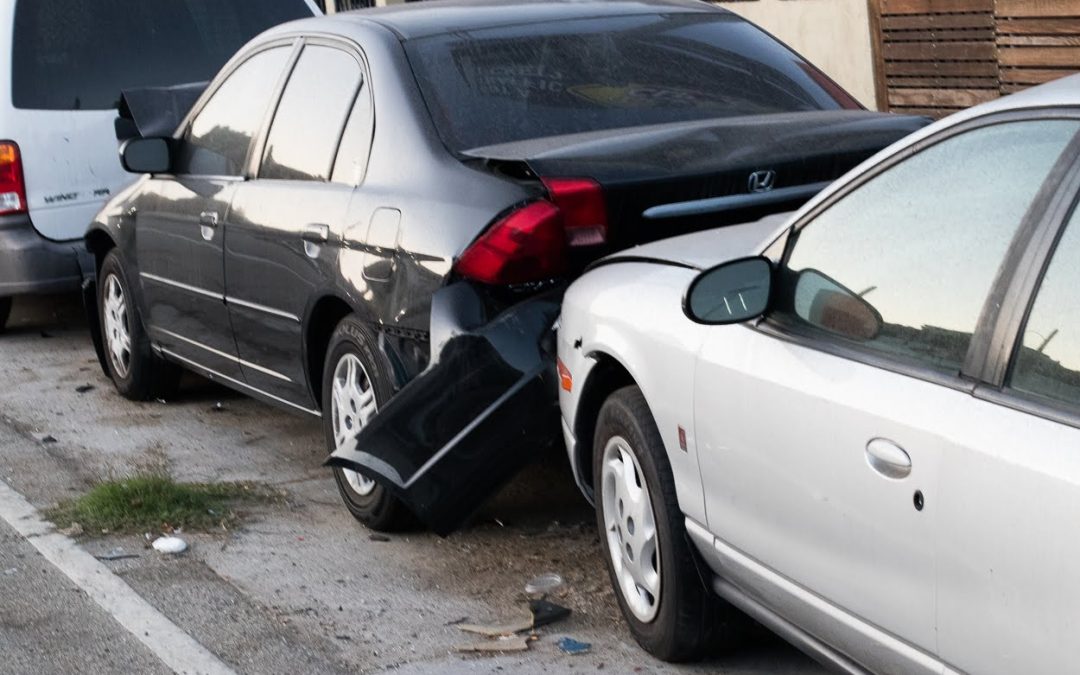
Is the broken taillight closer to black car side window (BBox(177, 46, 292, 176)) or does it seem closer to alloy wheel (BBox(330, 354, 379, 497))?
alloy wheel (BBox(330, 354, 379, 497))

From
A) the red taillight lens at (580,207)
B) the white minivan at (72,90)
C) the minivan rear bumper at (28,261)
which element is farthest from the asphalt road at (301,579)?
the white minivan at (72,90)

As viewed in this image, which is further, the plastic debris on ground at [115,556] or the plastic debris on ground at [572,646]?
the plastic debris on ground at [115,556]

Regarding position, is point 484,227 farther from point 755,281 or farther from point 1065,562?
point 1065,562

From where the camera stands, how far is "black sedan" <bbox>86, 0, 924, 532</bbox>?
5.64 metres

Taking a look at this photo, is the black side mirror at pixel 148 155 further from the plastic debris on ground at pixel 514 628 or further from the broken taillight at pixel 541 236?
the plastic debris on ground at pixel 514 628

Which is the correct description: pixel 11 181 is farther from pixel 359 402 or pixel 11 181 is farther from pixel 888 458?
pixel 888 458

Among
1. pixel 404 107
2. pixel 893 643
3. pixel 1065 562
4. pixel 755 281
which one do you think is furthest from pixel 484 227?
pixel 1065 562

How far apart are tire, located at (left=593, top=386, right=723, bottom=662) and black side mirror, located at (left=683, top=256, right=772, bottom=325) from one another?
22.8 inches

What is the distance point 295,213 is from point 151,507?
1185 mm

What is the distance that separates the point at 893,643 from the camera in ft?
12.1

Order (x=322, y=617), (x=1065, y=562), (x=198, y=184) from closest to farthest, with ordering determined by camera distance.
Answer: (x=1065, y=562) → (x=322, y=617) → (x=198, y=184)

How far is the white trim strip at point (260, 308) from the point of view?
6.78 m

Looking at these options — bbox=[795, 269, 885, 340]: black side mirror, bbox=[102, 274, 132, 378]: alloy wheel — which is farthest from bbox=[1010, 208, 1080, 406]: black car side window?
bbox=[102, 274, 132, 378]: alloy wheel

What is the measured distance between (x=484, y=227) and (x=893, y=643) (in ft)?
7.78
